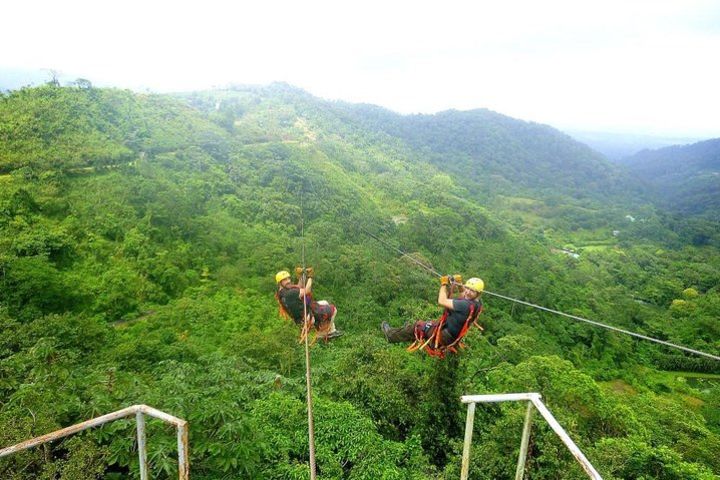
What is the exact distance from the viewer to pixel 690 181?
480 ft

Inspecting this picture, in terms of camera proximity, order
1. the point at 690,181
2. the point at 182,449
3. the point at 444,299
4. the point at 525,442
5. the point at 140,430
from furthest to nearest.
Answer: the point at 690,181
the point at 444,299
the point at 525,442
the point at 140,430
the point at 182,449

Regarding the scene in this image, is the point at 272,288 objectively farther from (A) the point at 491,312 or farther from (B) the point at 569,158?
(B) the point at 569,158

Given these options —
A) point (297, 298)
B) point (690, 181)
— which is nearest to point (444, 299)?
point (297, 298)

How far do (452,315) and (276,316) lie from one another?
54.5ft

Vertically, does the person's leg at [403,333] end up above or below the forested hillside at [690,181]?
above

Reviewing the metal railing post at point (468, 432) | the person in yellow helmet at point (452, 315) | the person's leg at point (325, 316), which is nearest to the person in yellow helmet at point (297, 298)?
the person's leg at point (325, 316)

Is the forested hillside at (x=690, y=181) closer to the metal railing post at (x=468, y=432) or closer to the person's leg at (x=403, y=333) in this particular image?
the person's leg at (x=403, y=333)

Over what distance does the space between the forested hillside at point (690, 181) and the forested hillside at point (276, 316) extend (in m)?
51.9

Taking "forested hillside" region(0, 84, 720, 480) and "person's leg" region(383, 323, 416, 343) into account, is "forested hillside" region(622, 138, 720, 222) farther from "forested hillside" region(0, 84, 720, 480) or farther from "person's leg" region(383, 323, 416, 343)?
"person's leg" region(383, 323, 416, 343)

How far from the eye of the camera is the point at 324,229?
35688mm

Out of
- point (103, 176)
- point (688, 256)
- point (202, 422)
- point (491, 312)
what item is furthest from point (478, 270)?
point (688, 256)

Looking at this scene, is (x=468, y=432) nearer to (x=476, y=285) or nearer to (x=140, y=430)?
(x=476, y=285)

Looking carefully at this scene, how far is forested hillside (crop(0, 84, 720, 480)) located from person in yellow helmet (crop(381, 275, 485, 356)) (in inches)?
82.9

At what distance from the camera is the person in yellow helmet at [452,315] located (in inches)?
215
